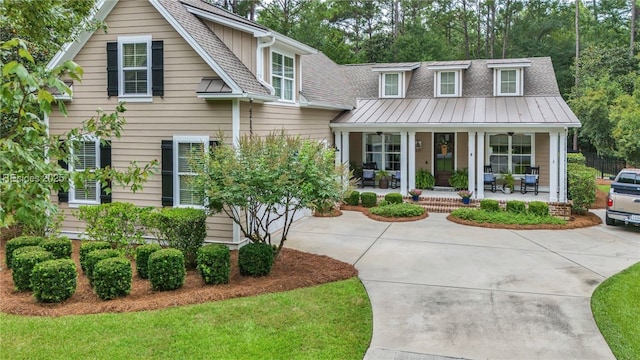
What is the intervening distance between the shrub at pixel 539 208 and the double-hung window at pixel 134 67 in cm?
1157

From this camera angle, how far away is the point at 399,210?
15.4 m

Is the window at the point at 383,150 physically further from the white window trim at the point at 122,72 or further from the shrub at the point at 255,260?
the shrub at the point at 255,260

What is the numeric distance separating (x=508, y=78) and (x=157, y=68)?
14.0 m

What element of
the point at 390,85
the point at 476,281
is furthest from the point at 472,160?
the point at 476,281

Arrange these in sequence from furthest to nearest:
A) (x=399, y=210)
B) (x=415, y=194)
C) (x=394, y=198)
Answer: (x=415, y=194) → (x=394, y=198) → (x=399, y=210)

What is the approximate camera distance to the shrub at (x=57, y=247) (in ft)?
28.6

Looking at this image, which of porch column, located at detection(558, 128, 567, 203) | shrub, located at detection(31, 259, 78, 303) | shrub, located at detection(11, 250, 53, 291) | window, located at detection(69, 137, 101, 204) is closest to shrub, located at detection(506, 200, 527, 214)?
porch column, located at detection(558, 128, 567, 203)

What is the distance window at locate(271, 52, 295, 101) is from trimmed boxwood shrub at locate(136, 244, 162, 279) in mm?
5990

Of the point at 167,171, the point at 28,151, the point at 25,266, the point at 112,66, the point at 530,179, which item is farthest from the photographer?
the point at 530,179

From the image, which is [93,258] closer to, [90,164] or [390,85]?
[90,164]

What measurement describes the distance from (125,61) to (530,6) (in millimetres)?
36407

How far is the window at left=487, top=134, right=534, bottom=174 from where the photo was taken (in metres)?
18.7

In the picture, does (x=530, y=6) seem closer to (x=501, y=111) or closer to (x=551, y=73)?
(x=551, y=73)

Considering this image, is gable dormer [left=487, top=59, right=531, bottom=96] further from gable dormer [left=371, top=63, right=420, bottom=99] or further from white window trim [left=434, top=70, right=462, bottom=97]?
gable dormer [left=371, top=63, right=420, bottom=99]
